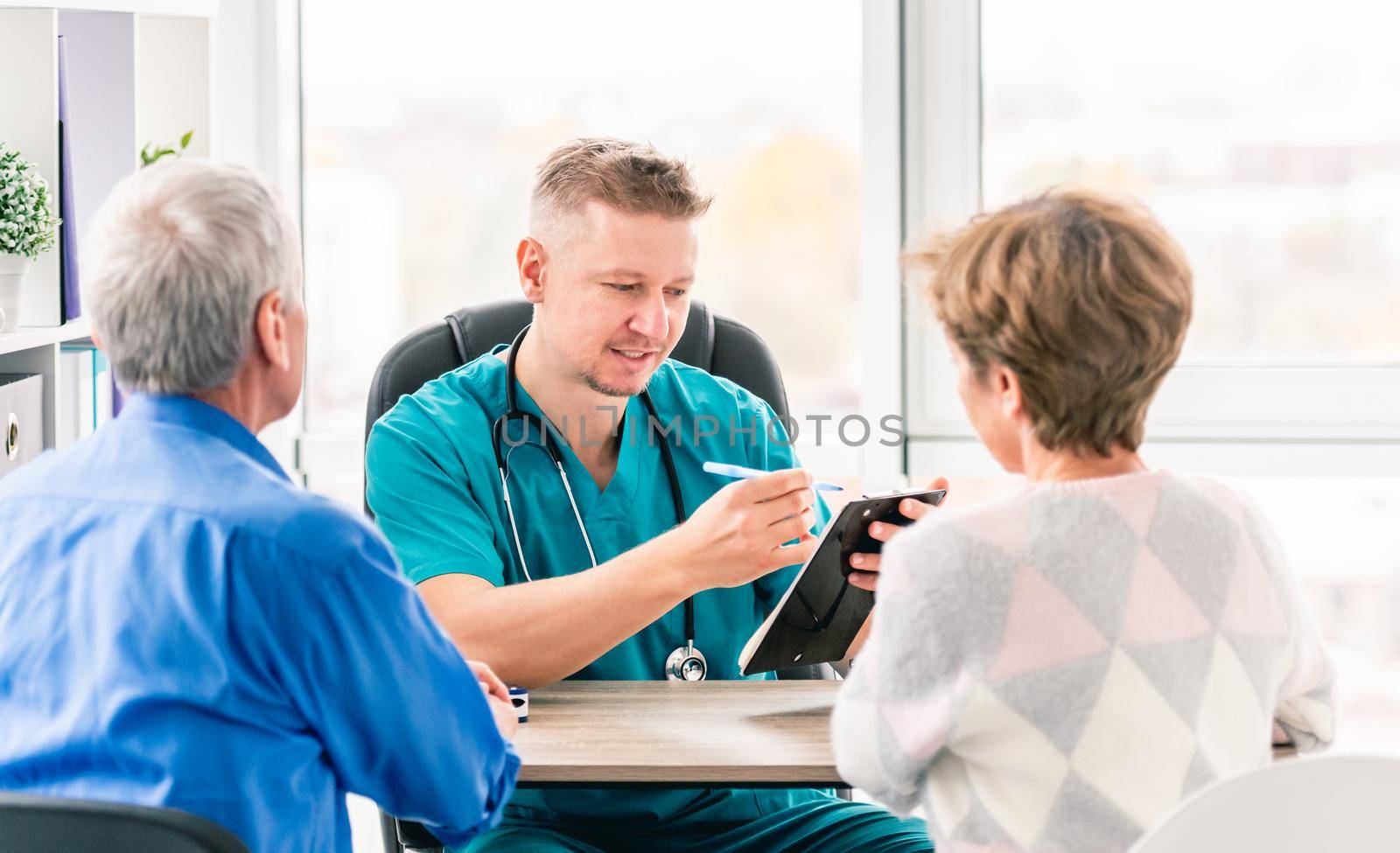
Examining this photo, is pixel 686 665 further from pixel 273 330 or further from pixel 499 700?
pixel 273 330

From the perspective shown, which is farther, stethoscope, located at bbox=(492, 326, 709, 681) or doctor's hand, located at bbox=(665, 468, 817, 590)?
stethoscope, located at bbox=(492, 326, 709, 681)

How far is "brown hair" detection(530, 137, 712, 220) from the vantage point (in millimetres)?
1710

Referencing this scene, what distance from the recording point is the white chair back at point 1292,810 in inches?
33.5

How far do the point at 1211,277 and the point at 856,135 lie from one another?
802 mm

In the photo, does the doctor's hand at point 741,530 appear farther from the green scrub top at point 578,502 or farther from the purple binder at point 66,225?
the purple binder at point 66,225

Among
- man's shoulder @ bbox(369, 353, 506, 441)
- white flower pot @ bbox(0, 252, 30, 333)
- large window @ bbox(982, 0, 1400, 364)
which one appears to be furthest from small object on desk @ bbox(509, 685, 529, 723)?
large window @ bbox(982, 0, 1400, 364)

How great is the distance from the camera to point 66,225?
2.23 metres

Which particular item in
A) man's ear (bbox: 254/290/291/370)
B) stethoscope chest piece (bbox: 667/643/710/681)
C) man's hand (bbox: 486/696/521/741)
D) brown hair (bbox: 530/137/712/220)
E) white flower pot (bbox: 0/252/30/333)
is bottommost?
stethoscope chest piece (bbox: 667/643/710/681)

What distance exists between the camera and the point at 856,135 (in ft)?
9.26

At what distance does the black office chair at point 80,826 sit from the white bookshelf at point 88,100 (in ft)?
3.94

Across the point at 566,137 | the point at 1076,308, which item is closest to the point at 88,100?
the point at 566,137

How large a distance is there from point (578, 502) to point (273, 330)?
0.74 metres

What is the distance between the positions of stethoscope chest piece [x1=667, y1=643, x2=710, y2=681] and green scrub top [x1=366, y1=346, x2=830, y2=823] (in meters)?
0.05

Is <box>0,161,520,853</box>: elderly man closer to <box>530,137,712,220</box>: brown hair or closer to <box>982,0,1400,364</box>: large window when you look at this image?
<box>530,137,712,220</box>: brown hair
